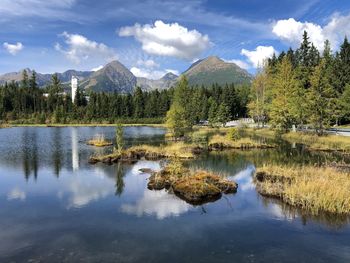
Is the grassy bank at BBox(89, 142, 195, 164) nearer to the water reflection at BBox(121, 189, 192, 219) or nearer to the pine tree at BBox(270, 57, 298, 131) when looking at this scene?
the water reflection at BBox(121, 189, 192, 219)

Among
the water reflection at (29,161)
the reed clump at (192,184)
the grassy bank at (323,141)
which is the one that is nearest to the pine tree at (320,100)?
the grassy bank at (323,141)

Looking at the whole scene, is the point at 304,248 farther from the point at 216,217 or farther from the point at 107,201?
the point at 107,201

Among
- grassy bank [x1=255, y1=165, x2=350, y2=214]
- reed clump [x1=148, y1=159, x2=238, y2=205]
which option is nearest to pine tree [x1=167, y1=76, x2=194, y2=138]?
reed clump [x1=148, y1=159, x2=238, y2=205]

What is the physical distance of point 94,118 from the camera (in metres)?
147

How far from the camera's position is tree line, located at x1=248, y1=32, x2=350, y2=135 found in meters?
58.8

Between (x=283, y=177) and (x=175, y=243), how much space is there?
15.7m

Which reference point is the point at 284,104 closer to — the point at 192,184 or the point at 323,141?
the point at 323,141

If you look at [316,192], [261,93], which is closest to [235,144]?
[316,192]

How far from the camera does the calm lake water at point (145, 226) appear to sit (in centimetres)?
1506

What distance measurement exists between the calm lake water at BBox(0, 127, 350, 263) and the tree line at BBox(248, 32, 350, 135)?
113 ft

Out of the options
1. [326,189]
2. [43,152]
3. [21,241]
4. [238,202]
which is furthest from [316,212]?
[43,152]

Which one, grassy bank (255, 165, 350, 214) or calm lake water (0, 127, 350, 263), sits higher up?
grassy bank (255, 165, 350, 214)

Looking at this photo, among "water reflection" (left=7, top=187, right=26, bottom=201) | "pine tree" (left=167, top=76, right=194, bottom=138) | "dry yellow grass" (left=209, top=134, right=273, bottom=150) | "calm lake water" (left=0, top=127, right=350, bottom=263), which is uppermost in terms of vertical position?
"pine tree" (left=167, top=76, right=194, bottom=138)

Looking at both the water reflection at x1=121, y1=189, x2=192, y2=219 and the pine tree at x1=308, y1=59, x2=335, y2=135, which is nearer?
the water reflection at x1=121, y1=189, x2=192, y2=219
